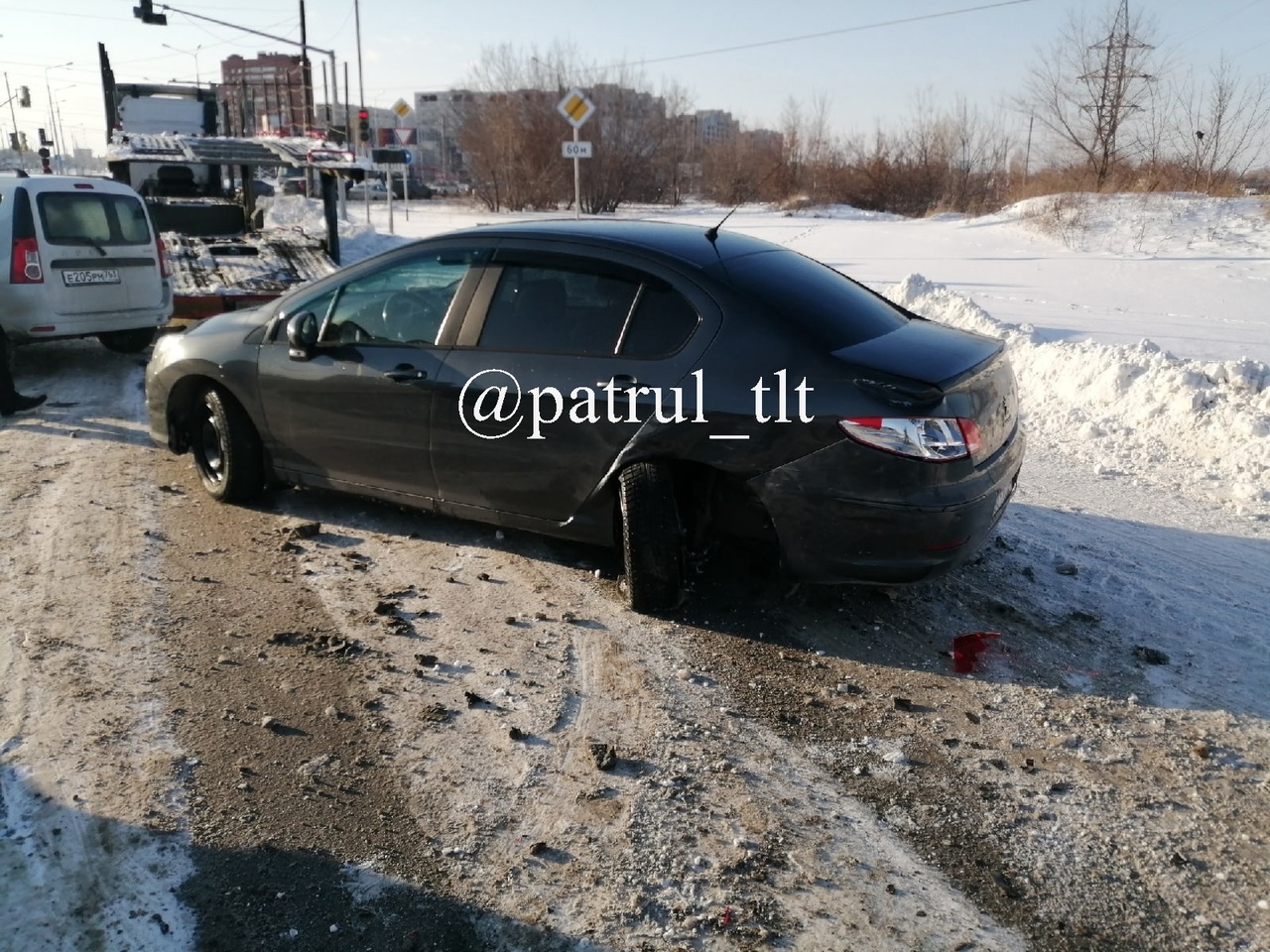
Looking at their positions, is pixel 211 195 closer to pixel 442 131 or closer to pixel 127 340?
pixel 127 340

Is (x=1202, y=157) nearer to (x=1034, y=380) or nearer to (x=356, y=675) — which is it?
(x=1034, y=380)

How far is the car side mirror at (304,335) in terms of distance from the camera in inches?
207

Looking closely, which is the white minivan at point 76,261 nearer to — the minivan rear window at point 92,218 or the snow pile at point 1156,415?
the minivan rear window at point 92,218

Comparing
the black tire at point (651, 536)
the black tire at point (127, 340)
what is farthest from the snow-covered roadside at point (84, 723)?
the black tire at point (127, 340)

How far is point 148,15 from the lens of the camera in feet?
81.7

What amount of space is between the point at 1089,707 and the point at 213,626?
3.71 metres

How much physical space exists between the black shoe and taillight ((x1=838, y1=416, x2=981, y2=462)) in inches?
281

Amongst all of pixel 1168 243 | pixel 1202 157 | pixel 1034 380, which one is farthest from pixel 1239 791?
pixel 1202 157

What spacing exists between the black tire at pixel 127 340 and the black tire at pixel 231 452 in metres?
4.97

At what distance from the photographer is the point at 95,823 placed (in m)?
2.97

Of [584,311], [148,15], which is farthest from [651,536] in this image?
[148,15]

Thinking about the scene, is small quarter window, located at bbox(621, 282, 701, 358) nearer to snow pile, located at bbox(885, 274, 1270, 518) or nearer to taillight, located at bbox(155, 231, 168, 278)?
snow pile, located at bbox(885, 274, 1270, 518)

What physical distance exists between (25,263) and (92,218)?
85cm

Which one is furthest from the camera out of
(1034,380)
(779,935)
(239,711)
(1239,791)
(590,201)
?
(590,201)
